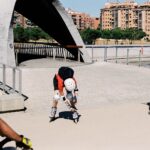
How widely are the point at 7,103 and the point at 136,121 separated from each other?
293 centimetres

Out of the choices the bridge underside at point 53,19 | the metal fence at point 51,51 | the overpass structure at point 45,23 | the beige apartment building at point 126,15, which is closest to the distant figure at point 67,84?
the overpass structure at point 45,23

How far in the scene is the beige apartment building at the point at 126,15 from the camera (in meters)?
161

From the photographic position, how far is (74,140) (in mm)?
7121

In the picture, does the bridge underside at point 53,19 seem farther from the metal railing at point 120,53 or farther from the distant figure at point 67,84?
the distant figure at point 67,84

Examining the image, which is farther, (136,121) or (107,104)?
(107,104)

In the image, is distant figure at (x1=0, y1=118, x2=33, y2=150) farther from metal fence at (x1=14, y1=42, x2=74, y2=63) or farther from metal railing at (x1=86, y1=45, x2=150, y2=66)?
metal railing at (x1=86, y1=45, x2=150, y2=66)

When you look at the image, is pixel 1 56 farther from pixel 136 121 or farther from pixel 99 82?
pixel 136 121

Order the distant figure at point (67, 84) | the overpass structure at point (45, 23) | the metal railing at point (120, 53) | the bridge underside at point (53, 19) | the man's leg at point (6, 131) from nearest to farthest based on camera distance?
the man's leg at point (6, 131) → the distant figure at point (67, 84) → the overpass structure at point (45, 23) → the bridge underside at point (53, 19) → the metal railing at point (120, 53)

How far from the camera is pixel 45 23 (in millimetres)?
25453

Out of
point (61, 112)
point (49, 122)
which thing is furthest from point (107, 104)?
point (49, 122)

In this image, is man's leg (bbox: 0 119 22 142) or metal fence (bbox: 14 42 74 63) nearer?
man's leg (bbox: 0 119 22 142)

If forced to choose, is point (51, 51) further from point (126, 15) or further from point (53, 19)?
point (126, 15)

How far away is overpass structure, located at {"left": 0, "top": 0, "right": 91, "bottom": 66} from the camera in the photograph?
19453mm

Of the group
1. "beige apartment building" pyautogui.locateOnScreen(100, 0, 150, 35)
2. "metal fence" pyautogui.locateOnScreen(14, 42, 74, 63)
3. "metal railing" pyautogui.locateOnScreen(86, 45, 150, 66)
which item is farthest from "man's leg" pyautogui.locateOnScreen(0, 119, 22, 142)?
"beige apartment building" pyautogui.locateOnScreen(100, 0, 150, 35)
